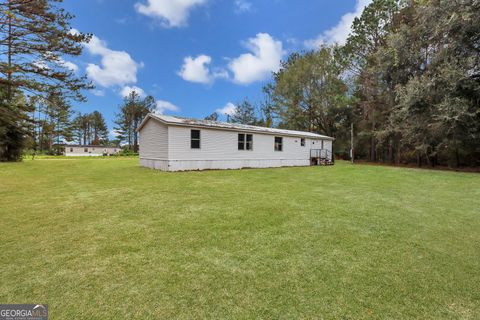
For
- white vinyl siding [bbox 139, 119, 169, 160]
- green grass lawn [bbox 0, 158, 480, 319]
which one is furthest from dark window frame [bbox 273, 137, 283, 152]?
green grass lawn [bbox 0, 158, 480, 319]

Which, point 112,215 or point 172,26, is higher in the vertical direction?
point 172,26

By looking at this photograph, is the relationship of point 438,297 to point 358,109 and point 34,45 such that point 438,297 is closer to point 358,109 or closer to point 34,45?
point 34,45

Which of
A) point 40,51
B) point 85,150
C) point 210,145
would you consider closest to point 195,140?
point 210,145

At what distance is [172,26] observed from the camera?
17.5 m

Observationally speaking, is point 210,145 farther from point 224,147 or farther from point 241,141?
point 241,141

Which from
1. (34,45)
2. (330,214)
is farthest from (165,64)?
(330,214)

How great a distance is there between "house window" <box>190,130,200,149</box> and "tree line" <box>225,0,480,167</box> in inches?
372

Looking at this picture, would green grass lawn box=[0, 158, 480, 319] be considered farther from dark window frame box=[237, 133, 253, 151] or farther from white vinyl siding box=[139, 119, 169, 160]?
dark window frame box=[237, 133, 253, 151]

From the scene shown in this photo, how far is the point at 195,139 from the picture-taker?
11844 mm

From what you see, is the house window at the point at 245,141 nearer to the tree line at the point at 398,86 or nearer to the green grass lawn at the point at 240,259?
the green grass lawn at the point at 240,259

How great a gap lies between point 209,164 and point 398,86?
1276 cm

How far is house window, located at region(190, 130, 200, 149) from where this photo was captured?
1173 cm

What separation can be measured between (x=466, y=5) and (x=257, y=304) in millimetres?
15411

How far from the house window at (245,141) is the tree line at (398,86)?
914cm
